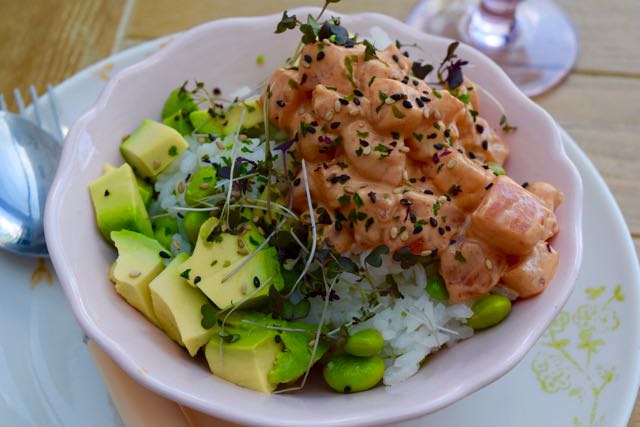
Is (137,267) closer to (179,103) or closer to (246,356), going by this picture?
(246,356)

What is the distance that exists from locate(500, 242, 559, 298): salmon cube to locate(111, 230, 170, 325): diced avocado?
39.6 inches

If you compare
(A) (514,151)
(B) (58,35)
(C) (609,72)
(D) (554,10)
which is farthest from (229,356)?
(D) (554,10)

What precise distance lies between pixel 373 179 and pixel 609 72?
1.82 metres

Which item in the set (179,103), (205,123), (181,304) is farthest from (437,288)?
(179,103)

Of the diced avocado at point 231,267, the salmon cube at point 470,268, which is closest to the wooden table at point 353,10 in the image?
the salmon cube at point 470,268

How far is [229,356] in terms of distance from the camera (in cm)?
188

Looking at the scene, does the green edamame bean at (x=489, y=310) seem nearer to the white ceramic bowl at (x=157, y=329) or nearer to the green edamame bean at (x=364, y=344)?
the white ceramic bowl at (x=157, y=329)

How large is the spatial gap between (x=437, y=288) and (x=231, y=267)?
598mm

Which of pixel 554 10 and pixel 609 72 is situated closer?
pixel 609 72

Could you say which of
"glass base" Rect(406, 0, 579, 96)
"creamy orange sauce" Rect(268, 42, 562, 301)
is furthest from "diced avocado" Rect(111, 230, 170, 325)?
"glass base" Rect(406, 0, 579, 96)

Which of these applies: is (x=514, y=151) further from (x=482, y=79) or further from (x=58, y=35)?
(x=58, y=35)

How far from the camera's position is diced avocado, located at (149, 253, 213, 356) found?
6.18 feet

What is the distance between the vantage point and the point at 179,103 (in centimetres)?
243

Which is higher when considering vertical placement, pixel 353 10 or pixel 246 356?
pixel 353 10
